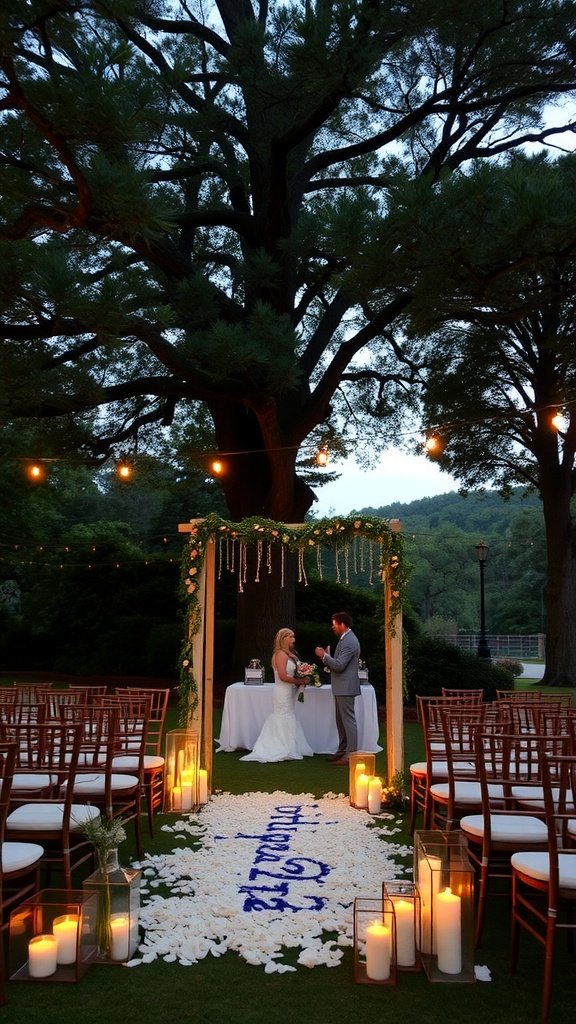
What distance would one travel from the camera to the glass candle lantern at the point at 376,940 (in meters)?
3.51

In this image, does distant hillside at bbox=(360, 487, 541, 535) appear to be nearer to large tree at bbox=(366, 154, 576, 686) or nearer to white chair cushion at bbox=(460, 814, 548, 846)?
large tree at bbox=(366, 154, 576, 686)

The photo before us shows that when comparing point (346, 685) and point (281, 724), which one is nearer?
point (346, 685)

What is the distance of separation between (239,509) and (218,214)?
16.1 feet

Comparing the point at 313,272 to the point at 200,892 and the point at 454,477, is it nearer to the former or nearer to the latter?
the point at 454,477

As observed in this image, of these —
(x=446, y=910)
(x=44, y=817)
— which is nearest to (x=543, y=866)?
(x=446, y=910)

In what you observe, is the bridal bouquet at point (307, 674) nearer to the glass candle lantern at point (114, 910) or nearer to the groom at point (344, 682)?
the groom at point (344, 682)

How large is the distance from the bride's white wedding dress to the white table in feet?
1.72

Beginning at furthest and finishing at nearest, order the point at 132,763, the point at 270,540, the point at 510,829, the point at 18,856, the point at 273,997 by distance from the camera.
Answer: the point at 270,540, the point at 132,763, the point at 510,829, the point at 18,856, the point at 273,997

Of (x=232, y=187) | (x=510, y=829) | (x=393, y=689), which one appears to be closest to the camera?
(x=510, y=829)

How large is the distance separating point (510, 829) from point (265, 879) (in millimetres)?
1634

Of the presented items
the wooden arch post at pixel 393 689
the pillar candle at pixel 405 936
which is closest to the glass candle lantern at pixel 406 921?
the pillar candle at pixel 405 936

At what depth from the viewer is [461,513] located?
46.0 m

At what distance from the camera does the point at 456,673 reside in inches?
559

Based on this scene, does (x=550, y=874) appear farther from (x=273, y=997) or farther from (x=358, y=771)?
(x=358, y=771)
